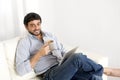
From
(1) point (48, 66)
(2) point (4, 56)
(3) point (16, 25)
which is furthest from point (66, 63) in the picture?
(3) point (16, 25)

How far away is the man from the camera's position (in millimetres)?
1936

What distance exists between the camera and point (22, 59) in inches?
80.6

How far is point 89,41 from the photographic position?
2.95m

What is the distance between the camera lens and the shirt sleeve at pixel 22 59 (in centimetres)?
203

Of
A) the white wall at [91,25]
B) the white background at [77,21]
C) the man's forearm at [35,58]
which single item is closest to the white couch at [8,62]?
the man's forearm at [35,58]

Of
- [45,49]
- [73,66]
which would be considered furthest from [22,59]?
[73,66]

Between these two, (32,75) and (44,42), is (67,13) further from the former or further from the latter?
(32,75)

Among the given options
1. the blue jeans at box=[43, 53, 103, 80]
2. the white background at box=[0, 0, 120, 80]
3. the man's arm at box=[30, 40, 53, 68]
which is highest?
the white background at box=[0, 0, 120, 80]

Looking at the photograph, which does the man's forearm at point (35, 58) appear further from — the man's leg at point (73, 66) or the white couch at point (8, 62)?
the man's leg at point (73, 66)

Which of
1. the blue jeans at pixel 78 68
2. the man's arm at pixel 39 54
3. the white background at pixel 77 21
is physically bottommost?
the blue jeans at pixel 78 68

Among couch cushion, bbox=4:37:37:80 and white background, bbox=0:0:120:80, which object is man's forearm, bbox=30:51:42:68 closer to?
couch cushion, bbox=4:37:37:80

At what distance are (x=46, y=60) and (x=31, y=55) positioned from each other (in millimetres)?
152

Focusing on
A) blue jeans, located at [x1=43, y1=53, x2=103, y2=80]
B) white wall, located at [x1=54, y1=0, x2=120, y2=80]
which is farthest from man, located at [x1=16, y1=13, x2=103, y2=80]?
white wall, located at [x1=54, y1=0, x2=120, y2=80]

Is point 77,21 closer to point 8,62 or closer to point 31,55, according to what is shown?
point 31,55
